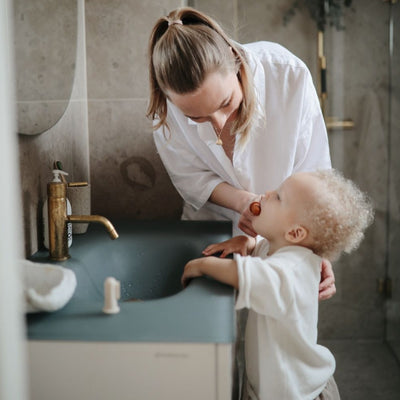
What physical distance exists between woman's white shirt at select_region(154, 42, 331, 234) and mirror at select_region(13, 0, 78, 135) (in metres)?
0.33

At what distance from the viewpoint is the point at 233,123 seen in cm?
139

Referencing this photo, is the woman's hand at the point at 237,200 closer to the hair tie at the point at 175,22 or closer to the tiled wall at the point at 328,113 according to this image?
the tiled wall at the point at 328,113

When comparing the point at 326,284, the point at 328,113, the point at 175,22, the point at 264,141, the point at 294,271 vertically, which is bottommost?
the point at 326,284

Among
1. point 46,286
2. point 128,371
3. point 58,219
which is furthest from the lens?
point 58,219

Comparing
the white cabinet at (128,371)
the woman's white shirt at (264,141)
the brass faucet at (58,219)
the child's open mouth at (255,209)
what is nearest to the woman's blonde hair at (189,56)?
the woman's white shirt at (264,141)

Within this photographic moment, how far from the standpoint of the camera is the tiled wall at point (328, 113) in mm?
1687

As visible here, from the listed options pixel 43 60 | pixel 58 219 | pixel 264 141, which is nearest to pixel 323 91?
pixel 264 141

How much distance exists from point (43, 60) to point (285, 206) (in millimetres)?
720

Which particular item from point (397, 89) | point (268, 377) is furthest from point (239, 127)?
point (397, 89)

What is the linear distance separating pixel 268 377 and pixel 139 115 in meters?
1.01

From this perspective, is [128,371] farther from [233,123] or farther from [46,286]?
[233,123]

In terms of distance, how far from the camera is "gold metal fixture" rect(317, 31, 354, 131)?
2.13 m

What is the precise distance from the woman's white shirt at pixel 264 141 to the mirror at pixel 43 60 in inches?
13.2

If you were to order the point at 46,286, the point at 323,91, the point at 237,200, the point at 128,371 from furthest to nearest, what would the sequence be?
the point at 323,91 → the point at 237,200 → the point at 46,286 → the point at 128,371
